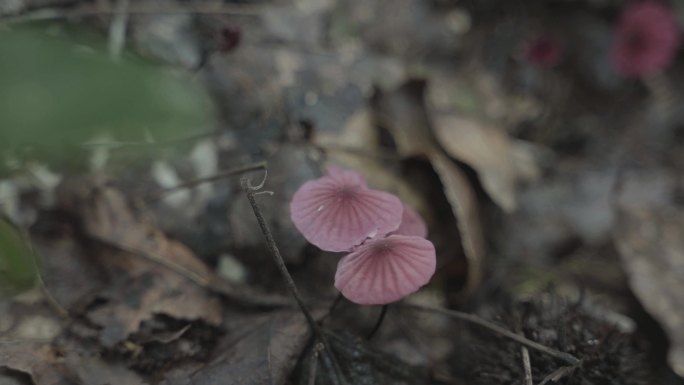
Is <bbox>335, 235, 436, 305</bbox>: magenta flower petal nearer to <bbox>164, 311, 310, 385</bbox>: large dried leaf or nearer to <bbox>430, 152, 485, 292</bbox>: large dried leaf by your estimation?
<bbox>164, 311, 310, 385</bbox>: large dried leaf

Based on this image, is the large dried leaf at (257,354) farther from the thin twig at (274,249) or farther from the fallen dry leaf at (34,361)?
the fallen dry leaf at (34,361)

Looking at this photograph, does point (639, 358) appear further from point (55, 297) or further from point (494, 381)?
point (55, 297)

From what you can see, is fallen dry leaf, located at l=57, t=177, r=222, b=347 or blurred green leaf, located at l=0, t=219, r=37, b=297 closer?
blurred green leaf, located at l=0, t=219, r=37, b=297

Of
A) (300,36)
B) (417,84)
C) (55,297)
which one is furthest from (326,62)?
(55,297)

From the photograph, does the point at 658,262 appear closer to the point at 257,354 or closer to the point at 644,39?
the point at 644,39

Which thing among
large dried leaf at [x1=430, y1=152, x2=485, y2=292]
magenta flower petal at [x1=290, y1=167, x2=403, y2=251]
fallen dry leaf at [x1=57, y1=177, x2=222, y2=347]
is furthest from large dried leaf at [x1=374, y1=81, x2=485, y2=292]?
fallen dry leaf at [x1=57, y1=177, x2=222, y2=347]

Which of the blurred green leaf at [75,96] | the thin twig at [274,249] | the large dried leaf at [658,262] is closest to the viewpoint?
the blurred green leaf at [75,96]

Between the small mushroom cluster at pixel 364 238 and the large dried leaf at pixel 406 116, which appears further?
the large dried leaf at pixel 406 116

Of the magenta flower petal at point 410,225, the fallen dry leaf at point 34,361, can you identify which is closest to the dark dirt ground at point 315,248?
the fallen dry leaf at point 34,361
